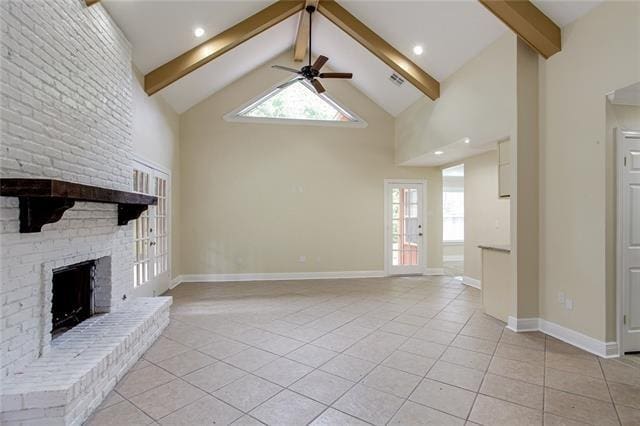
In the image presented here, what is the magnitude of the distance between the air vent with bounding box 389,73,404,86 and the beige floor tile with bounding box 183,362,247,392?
17.1ft

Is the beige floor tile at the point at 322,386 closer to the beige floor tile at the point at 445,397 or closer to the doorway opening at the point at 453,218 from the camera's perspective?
the beige floor tile at the point at 445,397

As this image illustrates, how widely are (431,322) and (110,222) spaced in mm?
3786

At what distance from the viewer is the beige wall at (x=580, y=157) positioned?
299cm

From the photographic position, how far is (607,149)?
309 cm

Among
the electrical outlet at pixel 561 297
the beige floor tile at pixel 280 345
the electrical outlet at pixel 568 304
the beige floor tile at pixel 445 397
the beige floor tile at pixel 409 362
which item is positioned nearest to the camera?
the beige floor tile at pixel 445 397

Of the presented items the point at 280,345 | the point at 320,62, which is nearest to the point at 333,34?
the point at 320,62

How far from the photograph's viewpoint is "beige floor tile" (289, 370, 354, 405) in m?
2.40

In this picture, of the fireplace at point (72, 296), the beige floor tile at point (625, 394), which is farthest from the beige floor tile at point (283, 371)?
the beige floor tile at point (625, 394)

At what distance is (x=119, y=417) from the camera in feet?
7.01

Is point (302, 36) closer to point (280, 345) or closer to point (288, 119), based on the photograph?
point (288, 119)

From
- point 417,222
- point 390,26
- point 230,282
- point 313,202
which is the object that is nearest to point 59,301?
point 230,282

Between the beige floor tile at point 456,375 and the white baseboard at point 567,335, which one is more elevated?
the white baseboard at point 567,335

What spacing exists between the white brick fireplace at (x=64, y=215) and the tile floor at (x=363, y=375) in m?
0.30

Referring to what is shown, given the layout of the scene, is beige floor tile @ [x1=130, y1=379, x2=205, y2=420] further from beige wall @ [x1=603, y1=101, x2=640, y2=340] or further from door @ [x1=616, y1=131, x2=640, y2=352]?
door @ [x1=616, y1=131, x2=640, y2=352]
